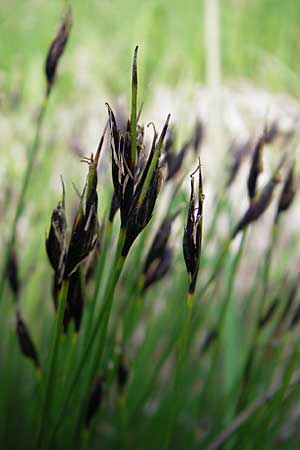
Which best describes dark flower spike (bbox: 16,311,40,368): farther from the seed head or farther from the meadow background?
the seed head

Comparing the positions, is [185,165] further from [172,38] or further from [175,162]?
[172,38]

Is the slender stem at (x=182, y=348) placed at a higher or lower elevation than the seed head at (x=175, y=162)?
lower

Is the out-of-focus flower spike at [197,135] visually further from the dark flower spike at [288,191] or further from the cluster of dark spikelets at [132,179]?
the cluster of dark spikelets at [132,179]

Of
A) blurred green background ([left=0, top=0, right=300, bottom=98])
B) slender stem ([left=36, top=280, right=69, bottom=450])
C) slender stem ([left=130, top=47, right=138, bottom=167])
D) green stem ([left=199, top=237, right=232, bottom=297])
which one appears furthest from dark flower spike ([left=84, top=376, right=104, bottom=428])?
blurred green background ([left=0, top=0, right=300, bottom=98])

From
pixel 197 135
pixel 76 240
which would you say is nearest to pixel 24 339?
pixel 76 240

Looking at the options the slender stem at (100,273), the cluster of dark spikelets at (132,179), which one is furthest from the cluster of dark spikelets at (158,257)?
the cluster of dark spikelets at (132,179)

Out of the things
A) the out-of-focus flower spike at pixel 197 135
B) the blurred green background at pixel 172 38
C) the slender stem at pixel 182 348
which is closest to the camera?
the slender stem at pixel 182 348
